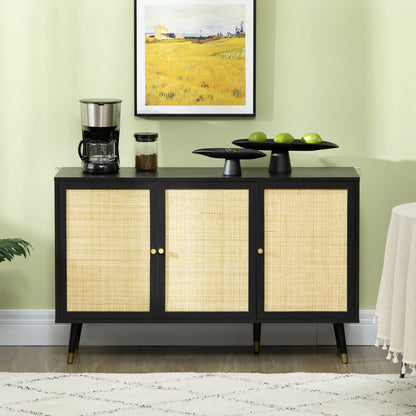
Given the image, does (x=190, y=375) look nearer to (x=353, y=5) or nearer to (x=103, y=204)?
(x=103, y=204)

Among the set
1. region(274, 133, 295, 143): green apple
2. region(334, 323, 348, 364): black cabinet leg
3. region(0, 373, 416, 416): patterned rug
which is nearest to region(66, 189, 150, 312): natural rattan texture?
region(0, 373, 416, 416): patterned rug

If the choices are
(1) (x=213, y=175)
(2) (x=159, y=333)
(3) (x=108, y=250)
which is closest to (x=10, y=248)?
(3) (x=108, y=250)

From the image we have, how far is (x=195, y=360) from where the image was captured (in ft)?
12.6

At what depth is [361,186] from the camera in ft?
13.1

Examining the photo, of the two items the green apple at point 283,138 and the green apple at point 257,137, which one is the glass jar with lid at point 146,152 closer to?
the green apple at point 257,137

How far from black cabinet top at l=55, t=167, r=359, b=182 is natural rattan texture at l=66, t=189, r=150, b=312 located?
7 centimetres

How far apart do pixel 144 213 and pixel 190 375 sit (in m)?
0.77

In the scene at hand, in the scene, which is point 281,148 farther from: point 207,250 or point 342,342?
point 342,342

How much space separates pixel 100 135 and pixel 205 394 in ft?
4.29

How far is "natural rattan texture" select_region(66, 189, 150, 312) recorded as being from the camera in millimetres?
3619

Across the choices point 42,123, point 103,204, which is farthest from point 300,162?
point 42,123

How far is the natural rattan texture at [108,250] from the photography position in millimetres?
3619

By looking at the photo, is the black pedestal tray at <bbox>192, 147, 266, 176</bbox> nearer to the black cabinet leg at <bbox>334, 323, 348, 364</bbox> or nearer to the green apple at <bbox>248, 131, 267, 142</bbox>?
the green apple at <bbox>248, 131, 267, 142</bbox>

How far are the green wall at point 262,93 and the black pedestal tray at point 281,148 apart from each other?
24 centimetres
